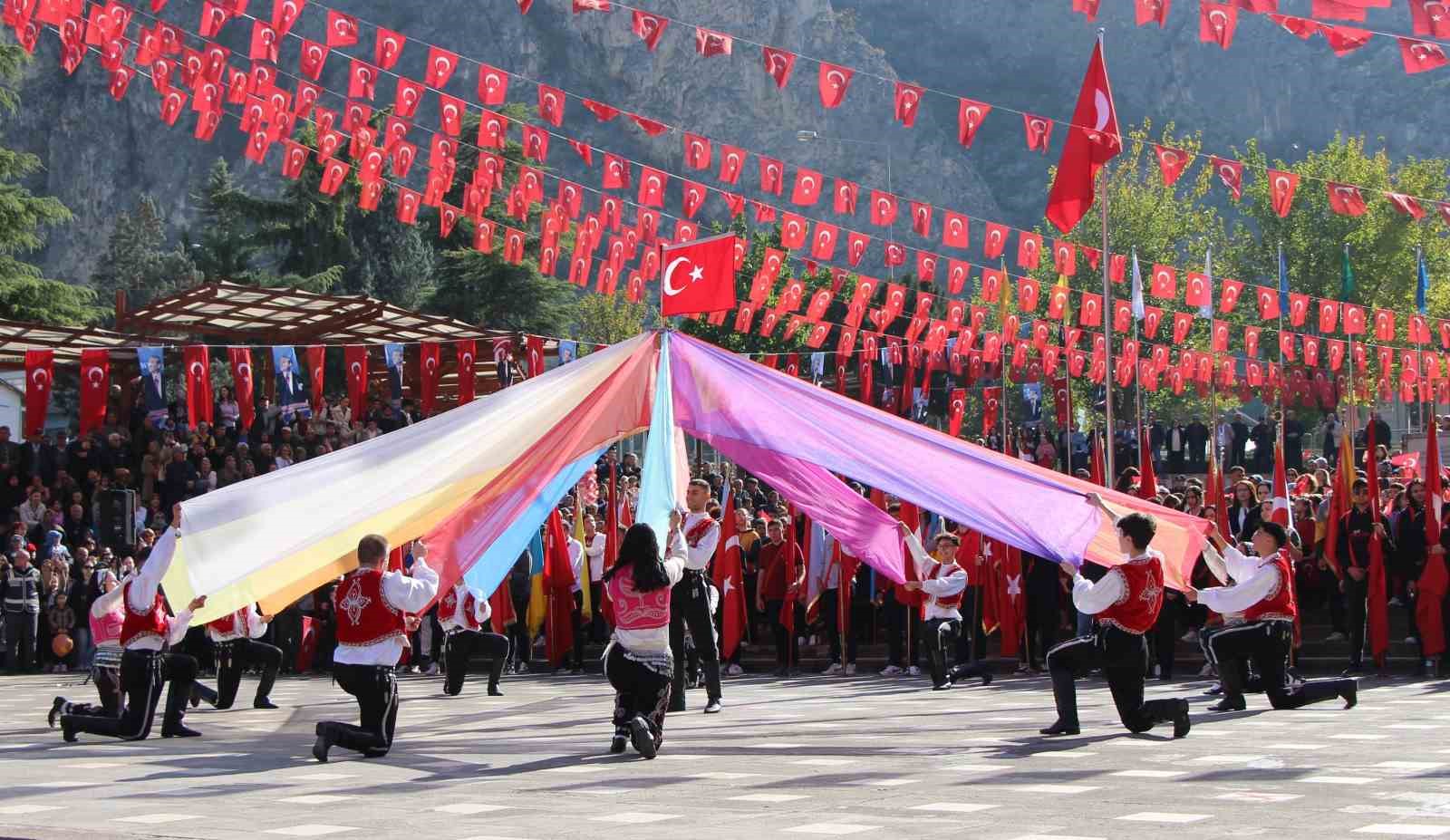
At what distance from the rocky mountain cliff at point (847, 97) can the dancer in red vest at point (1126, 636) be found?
239ft

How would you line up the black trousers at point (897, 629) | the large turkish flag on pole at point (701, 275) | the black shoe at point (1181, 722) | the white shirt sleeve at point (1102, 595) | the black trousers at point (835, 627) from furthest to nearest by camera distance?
the black trousers at point (835, 627) → the black trousers at point (897, 629) → the large turkish flag on pole at point (701, 275) → the black shoe at point (1181, 722) → the white shirt sleeve at point (1102, 595)

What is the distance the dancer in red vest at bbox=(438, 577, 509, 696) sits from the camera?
1517 centimetres

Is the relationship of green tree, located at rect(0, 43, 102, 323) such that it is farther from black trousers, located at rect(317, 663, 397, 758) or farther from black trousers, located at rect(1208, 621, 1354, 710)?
black trousers, located at rect(1208, 621, 1354, 710)

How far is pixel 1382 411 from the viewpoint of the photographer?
57375 millimetres

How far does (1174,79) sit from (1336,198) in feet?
353

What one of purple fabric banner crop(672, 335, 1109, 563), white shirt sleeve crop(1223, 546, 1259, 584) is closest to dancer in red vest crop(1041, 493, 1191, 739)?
purple fabric banner crop(672, 335, 1109, 563)

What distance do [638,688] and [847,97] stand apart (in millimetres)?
96962

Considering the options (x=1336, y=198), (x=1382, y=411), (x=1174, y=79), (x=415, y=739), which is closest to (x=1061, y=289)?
(x=1336, y=198)

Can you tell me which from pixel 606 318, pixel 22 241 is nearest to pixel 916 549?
pixel 22 241

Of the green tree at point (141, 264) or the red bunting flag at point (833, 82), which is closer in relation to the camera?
the red bunting flag at point (833, 82)

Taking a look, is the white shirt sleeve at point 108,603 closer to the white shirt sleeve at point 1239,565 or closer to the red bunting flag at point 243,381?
the white shirt sleeve at point 1239,565

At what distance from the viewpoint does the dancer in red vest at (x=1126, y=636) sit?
10.4m

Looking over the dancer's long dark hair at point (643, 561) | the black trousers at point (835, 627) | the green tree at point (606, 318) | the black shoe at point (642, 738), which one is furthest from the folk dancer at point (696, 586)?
the green tree at point (606, 318)

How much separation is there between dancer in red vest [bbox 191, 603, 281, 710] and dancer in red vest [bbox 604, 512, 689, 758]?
4.50m
